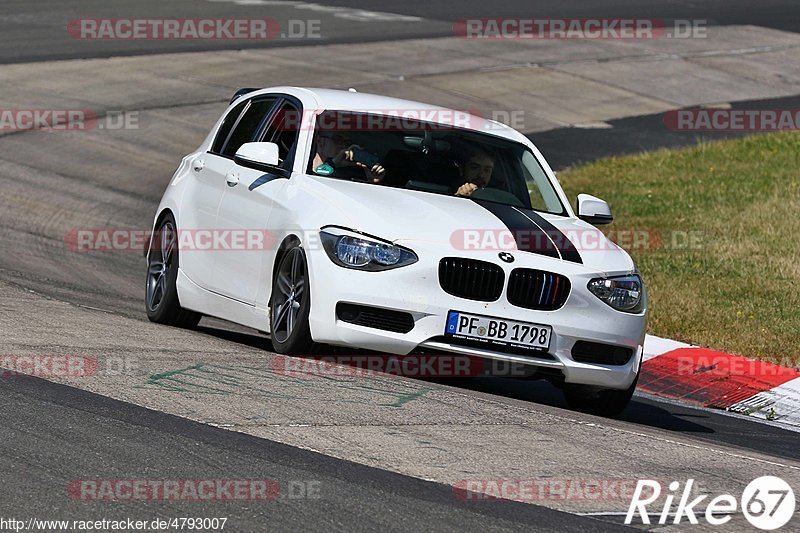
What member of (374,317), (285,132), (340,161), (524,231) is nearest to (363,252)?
(374,317)

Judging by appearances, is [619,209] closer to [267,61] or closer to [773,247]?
[773,247]

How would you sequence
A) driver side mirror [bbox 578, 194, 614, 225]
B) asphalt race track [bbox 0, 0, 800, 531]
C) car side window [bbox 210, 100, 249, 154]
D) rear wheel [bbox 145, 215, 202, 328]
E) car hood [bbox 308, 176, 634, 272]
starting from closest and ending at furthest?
1. asphalt race track [bbox 0, 0, 800, 531]
2. car hood [bbox 308, 176, 634, 272]
3. driver side mirror [bbox 578, 194, 614, 225]
4. rear wheel [bbox 145, 215, 202, 328]
5. car side window [bbox 210, 100, 249, 154]

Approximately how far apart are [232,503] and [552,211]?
15.1 feet

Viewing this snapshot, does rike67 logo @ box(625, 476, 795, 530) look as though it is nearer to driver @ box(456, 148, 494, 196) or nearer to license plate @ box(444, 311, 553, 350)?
license plate @ box(444, 311, 553, 350)

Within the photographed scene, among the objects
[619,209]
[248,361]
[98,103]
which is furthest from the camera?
[98,103]

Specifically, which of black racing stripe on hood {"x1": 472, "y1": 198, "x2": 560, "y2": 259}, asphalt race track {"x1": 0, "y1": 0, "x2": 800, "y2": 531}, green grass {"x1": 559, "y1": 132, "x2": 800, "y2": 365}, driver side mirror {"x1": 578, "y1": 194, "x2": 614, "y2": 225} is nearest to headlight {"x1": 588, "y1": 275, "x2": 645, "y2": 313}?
black racing stripe on hood {"x1": 472, "y1": 198, "x2": 560, "y2": 259}

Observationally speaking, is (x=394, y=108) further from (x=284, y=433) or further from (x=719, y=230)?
(x=719, y=230)

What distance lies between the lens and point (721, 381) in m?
11.0

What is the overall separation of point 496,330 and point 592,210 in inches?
63.8

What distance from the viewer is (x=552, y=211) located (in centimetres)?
980

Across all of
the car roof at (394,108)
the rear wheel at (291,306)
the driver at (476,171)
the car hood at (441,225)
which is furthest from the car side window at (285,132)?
the driver at (476,171)

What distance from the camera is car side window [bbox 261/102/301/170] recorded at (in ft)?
31.4

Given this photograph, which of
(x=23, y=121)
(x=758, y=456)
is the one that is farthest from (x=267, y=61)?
(x=758, y=456)

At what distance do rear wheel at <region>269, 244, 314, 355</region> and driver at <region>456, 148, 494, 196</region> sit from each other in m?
1.21
